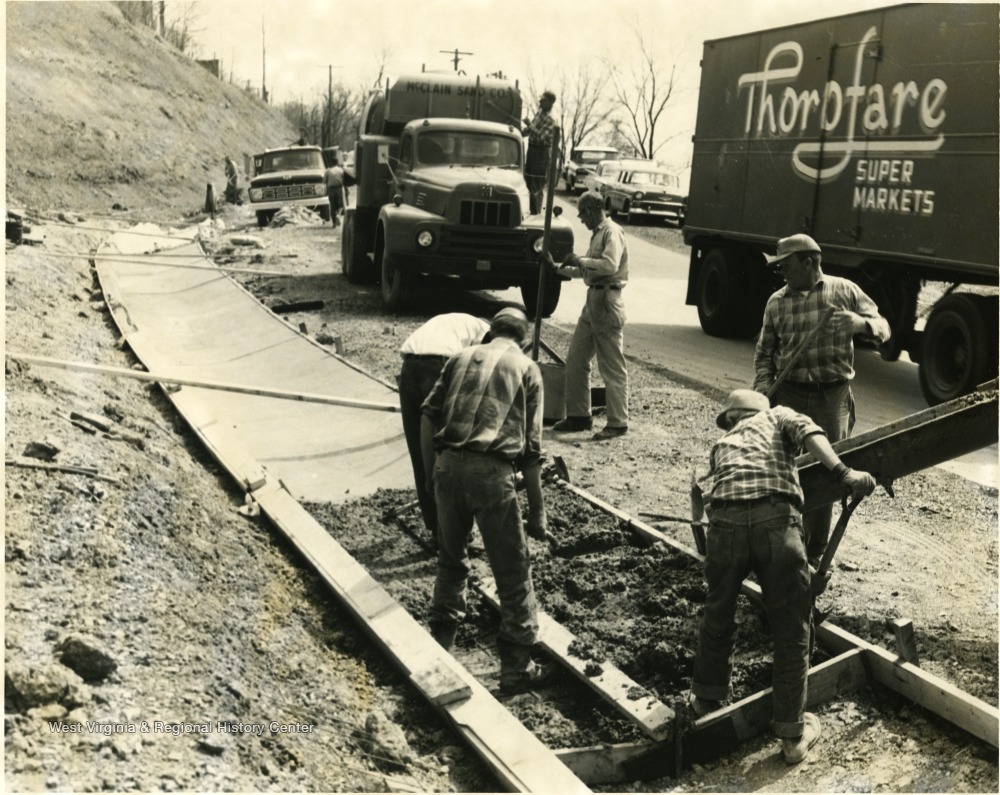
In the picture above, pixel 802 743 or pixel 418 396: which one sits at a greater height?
pixel 418 396

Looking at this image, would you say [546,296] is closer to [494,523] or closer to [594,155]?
[494,523]

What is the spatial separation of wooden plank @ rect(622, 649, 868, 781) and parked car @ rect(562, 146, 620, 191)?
32.7 meters

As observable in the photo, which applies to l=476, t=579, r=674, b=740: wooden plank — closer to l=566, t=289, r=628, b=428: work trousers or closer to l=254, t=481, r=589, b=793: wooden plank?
l=254, t=481, r=589, b=793: wooden plank

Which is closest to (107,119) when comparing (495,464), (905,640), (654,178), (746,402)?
(654,178)

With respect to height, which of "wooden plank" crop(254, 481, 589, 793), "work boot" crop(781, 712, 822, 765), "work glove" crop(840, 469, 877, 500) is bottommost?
"work boot" crop(781, 712, 822, 765)

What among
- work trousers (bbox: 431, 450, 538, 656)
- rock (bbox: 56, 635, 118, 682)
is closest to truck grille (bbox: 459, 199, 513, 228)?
work trousers (bbox: 431, 450, 538, 656)

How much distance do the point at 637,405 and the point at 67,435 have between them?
18.8 ft

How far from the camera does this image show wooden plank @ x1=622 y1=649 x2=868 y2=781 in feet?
16.6

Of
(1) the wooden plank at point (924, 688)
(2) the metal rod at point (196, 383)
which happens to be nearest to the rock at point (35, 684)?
(1) the wooden plank at point (924, 688)

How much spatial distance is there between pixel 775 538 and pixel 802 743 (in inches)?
37.2

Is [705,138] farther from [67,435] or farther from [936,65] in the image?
[67,435]

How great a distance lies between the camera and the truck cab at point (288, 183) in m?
31.0

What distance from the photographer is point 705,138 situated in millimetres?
16562

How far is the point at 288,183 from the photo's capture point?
3117 cm
